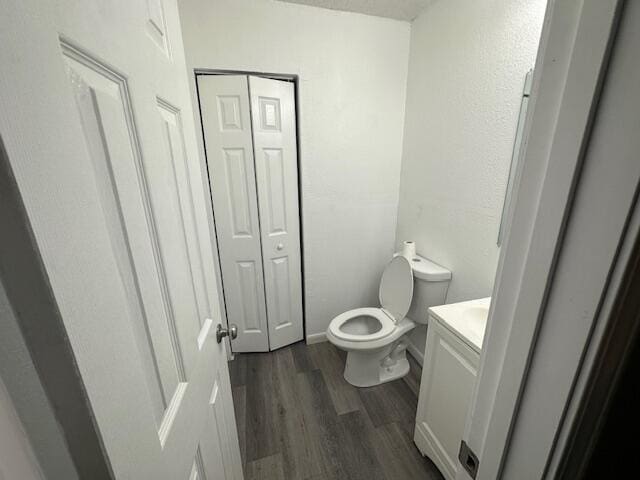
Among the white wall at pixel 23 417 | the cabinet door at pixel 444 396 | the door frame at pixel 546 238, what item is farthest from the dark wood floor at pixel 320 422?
the white wall at pixel 23 417

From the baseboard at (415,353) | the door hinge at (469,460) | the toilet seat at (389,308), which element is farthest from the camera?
the baseboard at (415,353)

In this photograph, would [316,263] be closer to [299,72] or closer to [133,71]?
[299,72]

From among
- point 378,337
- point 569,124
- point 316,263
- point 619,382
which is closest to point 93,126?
point 569,124

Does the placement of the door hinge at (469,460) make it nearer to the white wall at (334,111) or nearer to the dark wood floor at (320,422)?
the dark wood floor at (320,422)

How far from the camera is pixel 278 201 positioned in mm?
1828

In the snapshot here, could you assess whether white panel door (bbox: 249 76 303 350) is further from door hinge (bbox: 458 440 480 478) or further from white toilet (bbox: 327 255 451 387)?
door hinge (bbox: 458 440 480 478)

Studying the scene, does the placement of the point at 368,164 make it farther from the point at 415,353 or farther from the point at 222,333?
the point at 222,333

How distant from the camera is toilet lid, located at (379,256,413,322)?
65.7 inches

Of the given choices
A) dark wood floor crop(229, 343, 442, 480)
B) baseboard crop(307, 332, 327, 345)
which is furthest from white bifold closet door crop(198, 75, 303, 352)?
dark wood floor crop(229, 343, 442, 480)

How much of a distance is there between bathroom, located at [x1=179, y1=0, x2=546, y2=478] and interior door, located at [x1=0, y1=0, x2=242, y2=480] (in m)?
1.03

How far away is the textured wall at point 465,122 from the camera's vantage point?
1189 millimetres

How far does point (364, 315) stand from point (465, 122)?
136 cm

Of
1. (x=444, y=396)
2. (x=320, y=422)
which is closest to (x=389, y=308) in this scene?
(x=444, y=396)

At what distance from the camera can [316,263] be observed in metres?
2.05
